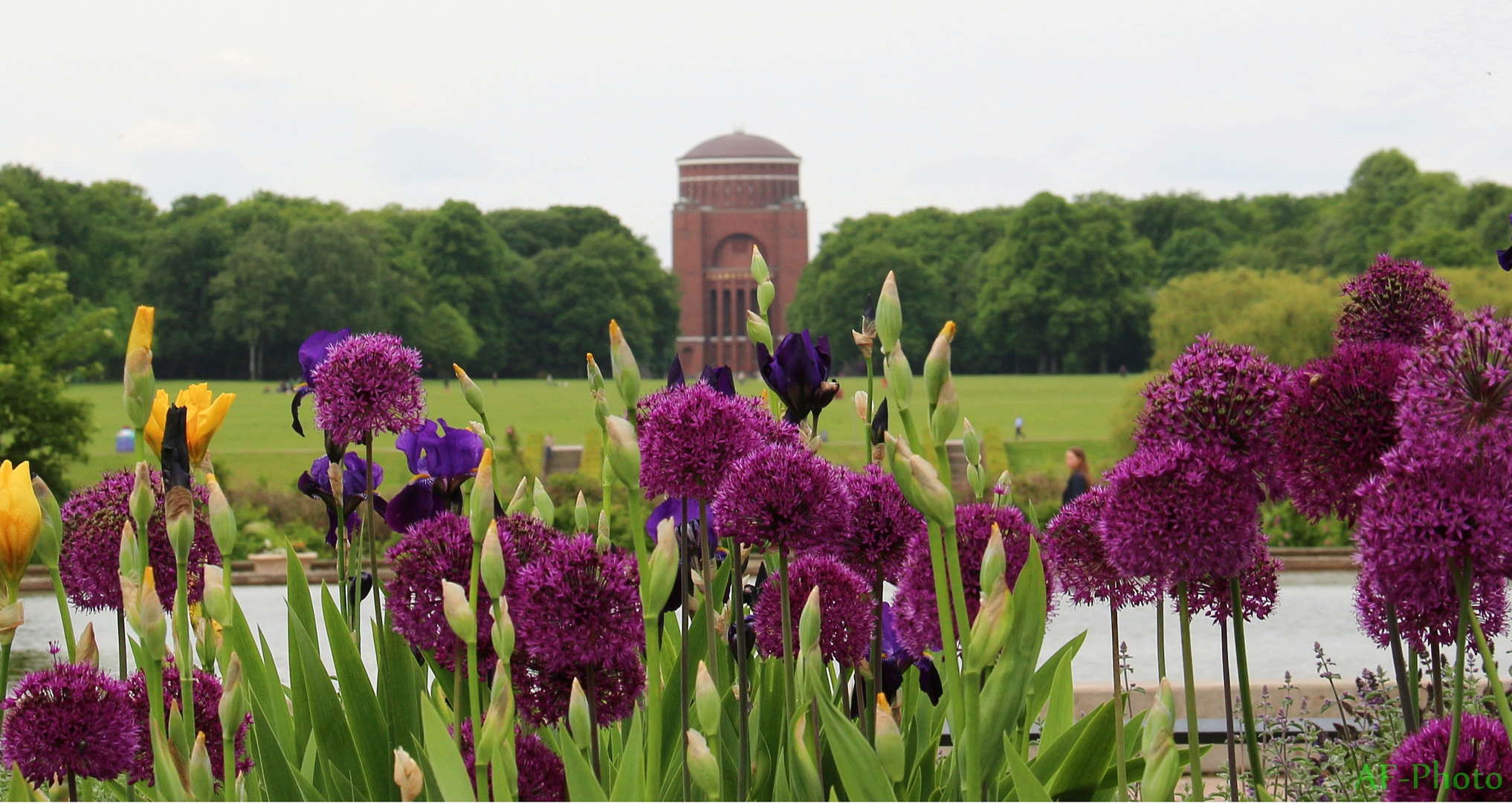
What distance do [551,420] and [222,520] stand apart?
33299mm

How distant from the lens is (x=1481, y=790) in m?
1.17

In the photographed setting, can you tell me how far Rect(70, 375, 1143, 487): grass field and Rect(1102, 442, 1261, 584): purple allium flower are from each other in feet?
46.0

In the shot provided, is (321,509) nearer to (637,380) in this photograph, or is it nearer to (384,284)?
(637,380)

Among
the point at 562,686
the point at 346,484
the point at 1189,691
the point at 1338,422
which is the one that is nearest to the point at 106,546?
the point at 346,484

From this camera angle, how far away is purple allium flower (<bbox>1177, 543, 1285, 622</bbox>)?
1399mm

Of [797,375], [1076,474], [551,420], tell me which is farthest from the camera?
[551,420]

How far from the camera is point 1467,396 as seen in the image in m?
1.00

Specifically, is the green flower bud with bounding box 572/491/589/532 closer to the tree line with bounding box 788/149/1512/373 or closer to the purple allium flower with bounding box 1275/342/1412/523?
the purple allium flower with bounding box 1275/342/1412/523

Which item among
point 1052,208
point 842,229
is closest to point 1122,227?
point 1052,208

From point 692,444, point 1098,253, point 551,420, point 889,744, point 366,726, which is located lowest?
point 551,420

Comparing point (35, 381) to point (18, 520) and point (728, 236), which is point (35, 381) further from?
point (728, 236)

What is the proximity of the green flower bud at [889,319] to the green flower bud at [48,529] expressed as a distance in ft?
2.69

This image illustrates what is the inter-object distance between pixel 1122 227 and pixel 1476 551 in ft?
199

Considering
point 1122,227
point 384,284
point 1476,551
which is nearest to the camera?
point 1476,551
